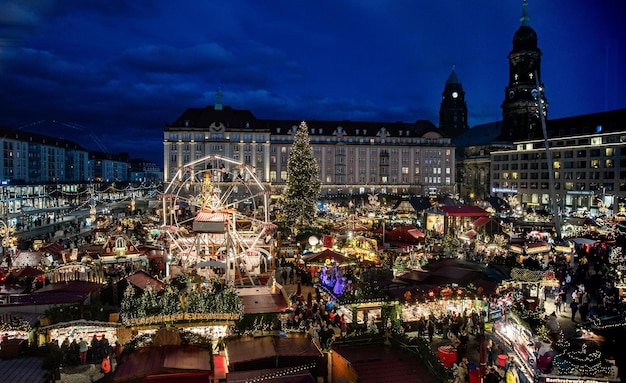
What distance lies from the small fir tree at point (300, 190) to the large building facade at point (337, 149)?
42.1m

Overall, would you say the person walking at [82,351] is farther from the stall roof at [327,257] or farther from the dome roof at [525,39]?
the dome roof at [525,39]

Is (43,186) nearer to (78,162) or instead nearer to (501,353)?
(78,162)

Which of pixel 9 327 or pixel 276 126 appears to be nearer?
pixel 9 327

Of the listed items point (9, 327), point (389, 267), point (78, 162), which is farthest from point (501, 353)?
point (78, 162)

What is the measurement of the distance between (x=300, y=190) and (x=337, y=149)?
49.4m

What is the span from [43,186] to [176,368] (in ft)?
263

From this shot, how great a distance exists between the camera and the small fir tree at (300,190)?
43281mm

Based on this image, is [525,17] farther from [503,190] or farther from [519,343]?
[519,343]

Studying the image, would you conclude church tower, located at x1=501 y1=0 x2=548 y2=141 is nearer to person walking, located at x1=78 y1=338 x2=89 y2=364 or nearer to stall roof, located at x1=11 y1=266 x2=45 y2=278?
stall roof, located at x1=11 y1=266 x2=45 y2=278

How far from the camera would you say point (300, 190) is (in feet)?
142

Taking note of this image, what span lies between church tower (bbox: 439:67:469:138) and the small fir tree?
84.1 meters

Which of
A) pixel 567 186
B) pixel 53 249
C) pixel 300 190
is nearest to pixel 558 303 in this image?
pixel 300 190

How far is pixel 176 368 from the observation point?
35.4 feet

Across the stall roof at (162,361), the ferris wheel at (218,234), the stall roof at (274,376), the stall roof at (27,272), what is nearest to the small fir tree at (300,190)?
the ferris wheel at (218,234)
